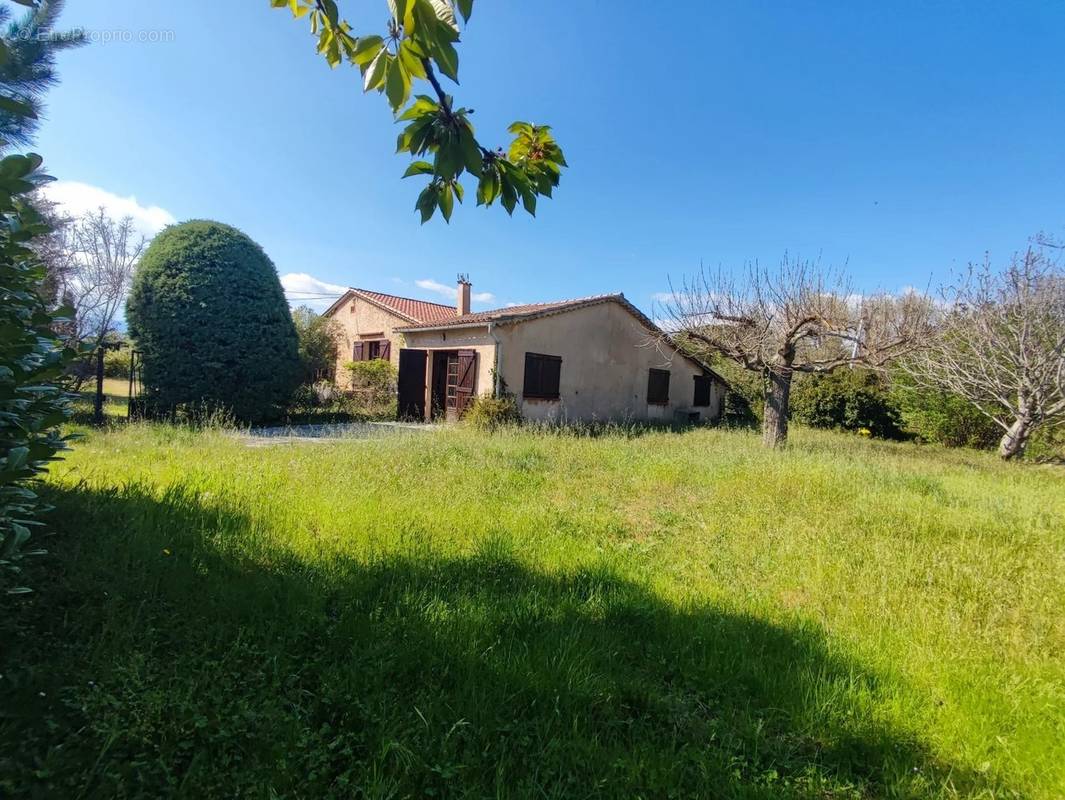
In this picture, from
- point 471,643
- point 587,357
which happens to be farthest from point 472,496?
point 587,357

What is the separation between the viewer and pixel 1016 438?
976 cm

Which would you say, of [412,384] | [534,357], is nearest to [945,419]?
[534,357]

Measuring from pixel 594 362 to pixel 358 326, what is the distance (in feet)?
31.5

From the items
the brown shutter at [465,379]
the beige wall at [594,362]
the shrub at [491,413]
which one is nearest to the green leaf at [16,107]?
the shrub at [491,413]

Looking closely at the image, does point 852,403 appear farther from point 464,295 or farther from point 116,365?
point 116,365

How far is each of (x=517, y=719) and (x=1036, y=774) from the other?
2.08 m

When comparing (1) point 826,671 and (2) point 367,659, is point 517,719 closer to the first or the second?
(2) point 367,659

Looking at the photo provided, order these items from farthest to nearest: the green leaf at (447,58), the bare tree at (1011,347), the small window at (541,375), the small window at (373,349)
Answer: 1. the small window at (373,349)
2. the small window at (541,375)
3. the bare tree at (1011,347)
4. the green leaf at (447,58)

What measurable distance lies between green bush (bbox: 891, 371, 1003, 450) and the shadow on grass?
45.0 feet

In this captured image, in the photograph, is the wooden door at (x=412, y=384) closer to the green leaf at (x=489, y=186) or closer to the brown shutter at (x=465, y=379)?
the brown shutter at (x=465, y=379)

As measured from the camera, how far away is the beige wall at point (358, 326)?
650 inches

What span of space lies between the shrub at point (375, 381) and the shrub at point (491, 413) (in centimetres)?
389

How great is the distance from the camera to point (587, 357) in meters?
14.7

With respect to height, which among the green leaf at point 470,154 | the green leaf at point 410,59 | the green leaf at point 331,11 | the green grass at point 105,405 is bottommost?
the green grass at point 105,405
